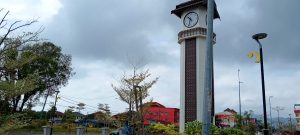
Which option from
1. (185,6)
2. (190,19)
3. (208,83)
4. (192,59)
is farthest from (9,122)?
(185,6)

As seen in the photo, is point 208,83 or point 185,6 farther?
point 185,6

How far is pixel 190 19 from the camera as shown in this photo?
43.0 m

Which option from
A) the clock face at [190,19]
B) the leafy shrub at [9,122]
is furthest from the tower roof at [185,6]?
the leafy shrub at [9,122]

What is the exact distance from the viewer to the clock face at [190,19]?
4253 cm

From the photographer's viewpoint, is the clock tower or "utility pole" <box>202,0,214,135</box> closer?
"utility pole" <box>202,0,214,135</box>

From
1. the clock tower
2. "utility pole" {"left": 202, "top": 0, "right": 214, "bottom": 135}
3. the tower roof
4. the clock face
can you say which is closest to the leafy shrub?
"utility pole" {"left": 202, "top": 0, "right": 214, "bottom": 135}

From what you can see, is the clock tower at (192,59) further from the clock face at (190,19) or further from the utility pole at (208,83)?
the utility pole at (208,83)

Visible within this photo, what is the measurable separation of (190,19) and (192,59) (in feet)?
18.5

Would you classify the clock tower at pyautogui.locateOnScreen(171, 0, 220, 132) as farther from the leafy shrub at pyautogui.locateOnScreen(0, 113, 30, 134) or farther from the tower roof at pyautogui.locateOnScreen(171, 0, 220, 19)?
the leafy shrub at pyautogui.locateOnScreen(0, 113, 30, 134)

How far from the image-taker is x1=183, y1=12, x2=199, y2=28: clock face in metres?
42.5

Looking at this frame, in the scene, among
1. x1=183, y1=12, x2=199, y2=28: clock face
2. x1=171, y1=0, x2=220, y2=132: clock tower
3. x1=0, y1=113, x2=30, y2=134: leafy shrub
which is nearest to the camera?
x1=0, y1=113, x2=30, y2=134: leafy shrub

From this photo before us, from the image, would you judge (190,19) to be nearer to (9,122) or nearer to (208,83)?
(208,83)

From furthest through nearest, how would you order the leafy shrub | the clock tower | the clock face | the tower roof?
the clock face → the tower roof → the clock tower → the leafy shrub

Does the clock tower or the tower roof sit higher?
the tower roof
